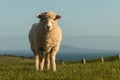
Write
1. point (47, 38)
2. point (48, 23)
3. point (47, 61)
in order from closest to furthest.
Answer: point (48, 23)
point (47, 38)
point (47, 61)

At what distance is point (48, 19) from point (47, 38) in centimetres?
82

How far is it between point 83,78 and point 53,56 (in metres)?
4.22

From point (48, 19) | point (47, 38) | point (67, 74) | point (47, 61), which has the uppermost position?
point (48, 19)

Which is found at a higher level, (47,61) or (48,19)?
(48,19)

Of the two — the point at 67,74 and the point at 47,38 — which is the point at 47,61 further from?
the point at 67,74

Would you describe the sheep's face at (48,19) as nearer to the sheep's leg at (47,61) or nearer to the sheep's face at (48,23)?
the sheep's face at (48,23)

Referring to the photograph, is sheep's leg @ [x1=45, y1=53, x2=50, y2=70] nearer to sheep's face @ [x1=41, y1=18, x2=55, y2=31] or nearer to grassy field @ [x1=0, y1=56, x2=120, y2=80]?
grassy field @ [x1=0, y1=56, x2=120, y2=80]

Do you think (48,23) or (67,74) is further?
(48,23)

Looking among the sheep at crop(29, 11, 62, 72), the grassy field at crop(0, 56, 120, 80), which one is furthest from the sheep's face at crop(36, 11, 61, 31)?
the grassy field at crop(0, 56, 120, 80)

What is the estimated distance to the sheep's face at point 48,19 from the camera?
1531 centimetres

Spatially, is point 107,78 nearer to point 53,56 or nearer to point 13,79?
point 13,79

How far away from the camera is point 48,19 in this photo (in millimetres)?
15500

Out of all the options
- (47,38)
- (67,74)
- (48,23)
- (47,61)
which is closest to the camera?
(67,74)

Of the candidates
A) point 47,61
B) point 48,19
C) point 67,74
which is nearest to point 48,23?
point 48,19
